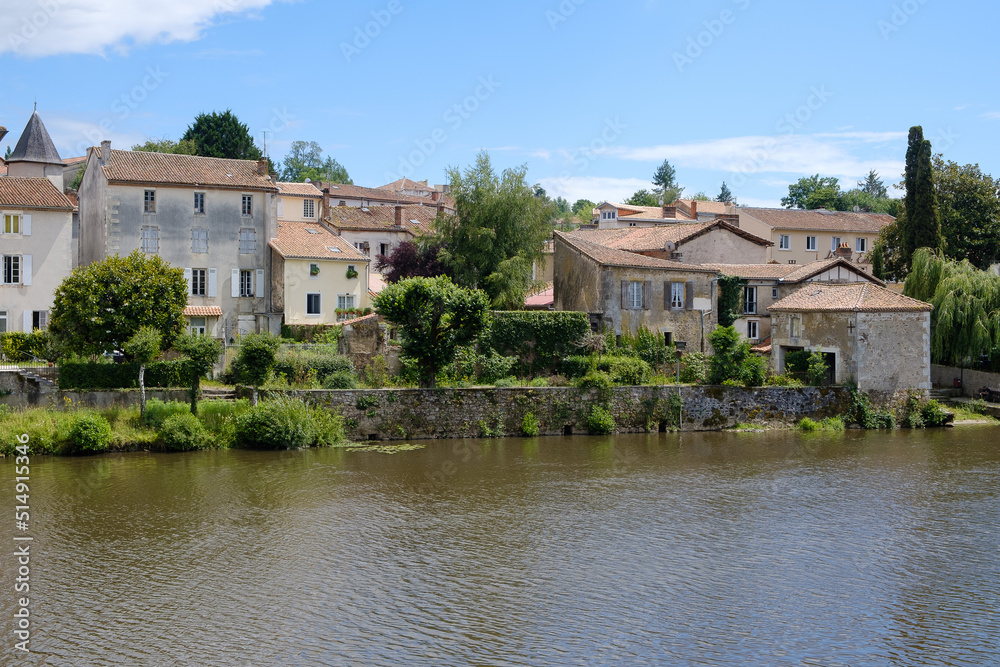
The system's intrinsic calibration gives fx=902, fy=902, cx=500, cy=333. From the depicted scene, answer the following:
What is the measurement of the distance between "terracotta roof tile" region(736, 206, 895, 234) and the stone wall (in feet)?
100

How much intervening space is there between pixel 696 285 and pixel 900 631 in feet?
91.1

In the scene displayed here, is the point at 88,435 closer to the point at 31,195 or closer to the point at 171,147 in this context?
the point at 31,195

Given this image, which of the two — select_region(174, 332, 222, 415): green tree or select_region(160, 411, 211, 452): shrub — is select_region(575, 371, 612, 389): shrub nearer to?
select_region(174, 332, 222, 415): green tree

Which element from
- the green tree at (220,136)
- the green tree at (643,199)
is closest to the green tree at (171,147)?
the green tree at (220,136)

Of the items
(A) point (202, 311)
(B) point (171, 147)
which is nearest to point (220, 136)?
(B) point (171, 147)

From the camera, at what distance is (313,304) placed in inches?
1785

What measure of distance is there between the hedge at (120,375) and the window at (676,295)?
22.0m

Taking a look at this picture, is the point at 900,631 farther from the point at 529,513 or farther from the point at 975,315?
the point at 975,315

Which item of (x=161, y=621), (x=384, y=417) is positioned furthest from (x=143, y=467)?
(x=161, y=621)

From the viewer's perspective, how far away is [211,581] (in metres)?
18.9

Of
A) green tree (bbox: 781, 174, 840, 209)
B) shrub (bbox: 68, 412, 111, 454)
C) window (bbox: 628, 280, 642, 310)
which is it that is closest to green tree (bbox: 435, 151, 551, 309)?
window (bbox: 628, 280, 642, 310)

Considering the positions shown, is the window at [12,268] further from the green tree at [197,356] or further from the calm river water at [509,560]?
the calm river water at [509,560]

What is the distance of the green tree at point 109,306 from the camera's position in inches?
1291

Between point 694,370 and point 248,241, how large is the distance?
2275 cm
